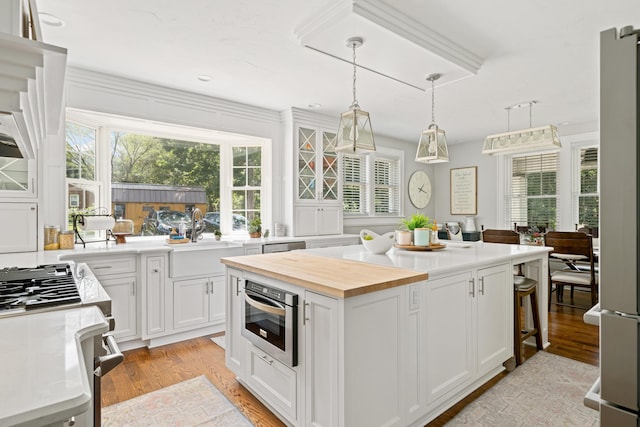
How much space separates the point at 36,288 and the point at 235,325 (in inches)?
48.0

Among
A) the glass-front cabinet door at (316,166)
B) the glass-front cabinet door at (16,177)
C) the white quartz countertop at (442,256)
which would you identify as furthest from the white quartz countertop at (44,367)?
the glass-front cabinet door at (316,166)

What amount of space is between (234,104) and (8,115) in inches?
128

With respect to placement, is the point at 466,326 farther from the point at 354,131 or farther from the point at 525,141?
the point at 525,141

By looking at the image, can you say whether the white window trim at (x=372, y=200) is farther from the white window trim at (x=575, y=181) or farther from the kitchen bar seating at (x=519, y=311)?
the kitchen bar seating at (x=519, y=311)

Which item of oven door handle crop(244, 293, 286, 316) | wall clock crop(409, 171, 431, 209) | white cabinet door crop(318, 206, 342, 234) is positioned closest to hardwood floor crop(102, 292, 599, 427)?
oven door handle crop(244, 293, 286, 316)

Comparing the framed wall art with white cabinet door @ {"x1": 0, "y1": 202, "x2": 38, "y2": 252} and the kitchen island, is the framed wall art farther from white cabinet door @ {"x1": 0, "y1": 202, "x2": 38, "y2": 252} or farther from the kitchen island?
white cabinet door @ {"x1": 0, "y1": 202, "x2": 38, "y2": 252}

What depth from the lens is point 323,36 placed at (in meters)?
2.36

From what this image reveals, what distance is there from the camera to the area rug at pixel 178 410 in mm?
2043

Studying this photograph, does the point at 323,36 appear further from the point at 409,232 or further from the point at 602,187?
the point at 602,187

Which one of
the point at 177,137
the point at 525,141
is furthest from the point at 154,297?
the point at 525,141

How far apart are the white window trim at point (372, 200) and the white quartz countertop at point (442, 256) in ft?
8.28

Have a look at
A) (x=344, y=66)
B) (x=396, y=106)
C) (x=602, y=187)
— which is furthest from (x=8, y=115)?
(x=396, y=106)

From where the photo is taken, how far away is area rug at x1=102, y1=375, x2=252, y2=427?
6.70 ft

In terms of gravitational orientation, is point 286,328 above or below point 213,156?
below
